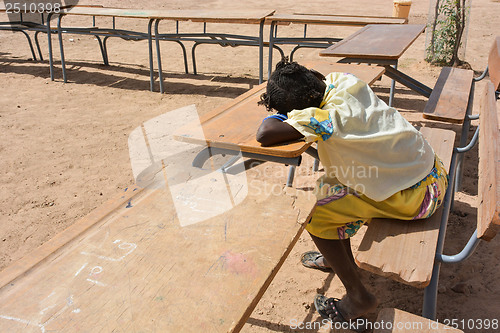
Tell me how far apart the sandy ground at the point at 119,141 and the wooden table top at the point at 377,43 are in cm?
95

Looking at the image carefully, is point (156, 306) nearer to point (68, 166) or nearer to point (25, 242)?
point (25, 242)

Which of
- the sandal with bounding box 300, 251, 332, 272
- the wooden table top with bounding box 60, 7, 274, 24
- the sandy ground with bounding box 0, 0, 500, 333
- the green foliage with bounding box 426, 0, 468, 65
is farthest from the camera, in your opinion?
the green foliage with bounding box 426, 0, 468, 65

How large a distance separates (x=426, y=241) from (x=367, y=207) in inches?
9.5

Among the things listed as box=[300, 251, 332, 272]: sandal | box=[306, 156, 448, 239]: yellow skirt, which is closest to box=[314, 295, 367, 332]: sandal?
box=[300, 251, 332, 272]: sandal

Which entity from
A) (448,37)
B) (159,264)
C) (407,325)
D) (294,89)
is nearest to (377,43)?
(294,89)

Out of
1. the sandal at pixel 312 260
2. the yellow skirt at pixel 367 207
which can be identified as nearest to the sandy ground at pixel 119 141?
the sandal at pixel 312 260

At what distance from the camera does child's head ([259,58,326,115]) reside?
1607 millimetres

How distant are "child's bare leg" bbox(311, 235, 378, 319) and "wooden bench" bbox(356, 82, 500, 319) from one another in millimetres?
196

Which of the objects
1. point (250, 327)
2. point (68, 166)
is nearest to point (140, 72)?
point (68, 166)

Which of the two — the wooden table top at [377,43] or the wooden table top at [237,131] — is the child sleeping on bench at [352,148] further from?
the wooden table top at [377,43]

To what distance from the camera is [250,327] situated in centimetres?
199

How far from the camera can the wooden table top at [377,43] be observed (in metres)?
2.96

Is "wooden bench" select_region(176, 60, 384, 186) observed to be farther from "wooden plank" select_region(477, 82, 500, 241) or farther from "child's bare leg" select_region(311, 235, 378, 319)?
"wooden plank" select_region(477, 82, 500, 241)

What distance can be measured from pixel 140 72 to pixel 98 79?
0.64 meters
